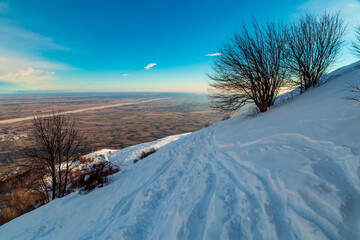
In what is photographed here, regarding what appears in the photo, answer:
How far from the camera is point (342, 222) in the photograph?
164cm

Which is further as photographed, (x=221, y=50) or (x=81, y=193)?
(x=221, y=50)

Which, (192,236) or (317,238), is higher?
(317,238)

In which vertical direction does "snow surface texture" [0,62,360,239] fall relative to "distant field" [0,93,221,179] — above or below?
above

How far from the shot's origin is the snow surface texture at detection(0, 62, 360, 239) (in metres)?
1.87

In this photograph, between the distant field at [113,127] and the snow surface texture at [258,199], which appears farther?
the distant field at [113,127]

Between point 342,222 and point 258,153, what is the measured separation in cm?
247

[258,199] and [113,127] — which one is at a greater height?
[258,199]

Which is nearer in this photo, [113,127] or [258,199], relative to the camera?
[258,199]

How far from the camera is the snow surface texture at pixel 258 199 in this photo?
6.12 ft

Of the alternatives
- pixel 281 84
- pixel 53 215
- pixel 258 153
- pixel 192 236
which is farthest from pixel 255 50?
pixel 53 215

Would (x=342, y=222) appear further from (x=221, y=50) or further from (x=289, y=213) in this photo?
(x=221, y=50)

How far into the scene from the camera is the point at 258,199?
7.98 feet

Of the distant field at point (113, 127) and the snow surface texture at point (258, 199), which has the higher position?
the snow surface texture at point (258, 199)

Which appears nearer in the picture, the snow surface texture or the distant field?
the snow surface texture
